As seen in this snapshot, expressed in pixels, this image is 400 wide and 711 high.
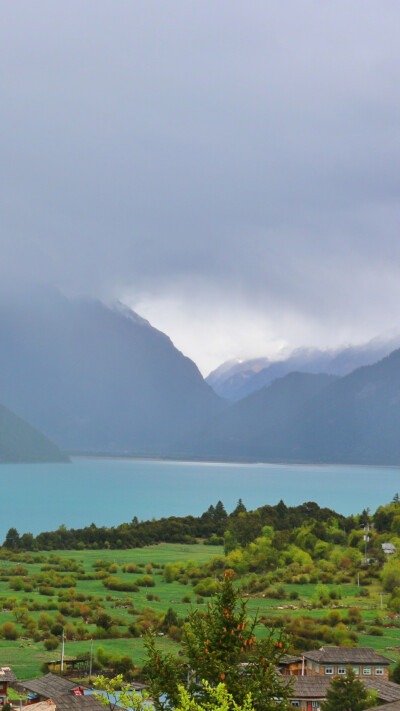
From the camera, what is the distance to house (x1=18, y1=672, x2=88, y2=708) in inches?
991

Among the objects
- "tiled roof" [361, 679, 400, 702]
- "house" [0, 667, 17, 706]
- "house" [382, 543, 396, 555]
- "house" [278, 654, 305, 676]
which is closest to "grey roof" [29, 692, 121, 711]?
"house" [0, 667, 17, 706]

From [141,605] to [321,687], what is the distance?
22257 mm

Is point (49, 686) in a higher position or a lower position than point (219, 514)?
lower

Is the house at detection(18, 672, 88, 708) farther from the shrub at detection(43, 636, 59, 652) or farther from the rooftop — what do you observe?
the shrub at detection(43, 636, 59, 652)

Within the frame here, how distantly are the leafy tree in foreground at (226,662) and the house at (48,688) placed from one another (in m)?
14.6

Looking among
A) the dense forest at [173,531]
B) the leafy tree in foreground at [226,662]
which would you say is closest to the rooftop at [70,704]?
the leafy tree in foreground at [226,662]

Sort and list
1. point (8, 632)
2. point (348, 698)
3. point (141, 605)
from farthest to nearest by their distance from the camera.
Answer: point (141, 605) → point (8, 632) → point (348, 698)

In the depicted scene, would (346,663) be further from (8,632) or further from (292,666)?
(8,632)

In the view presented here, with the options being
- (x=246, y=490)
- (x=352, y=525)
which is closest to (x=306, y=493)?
(x=246, y=490)

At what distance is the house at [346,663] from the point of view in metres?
30.4

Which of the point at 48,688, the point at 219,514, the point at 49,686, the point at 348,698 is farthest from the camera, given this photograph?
the point at 219,514

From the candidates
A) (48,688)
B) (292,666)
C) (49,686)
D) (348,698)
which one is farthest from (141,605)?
(348,698)

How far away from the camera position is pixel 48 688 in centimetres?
2584

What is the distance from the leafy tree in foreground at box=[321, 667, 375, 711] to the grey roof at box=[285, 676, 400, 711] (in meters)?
1.47
